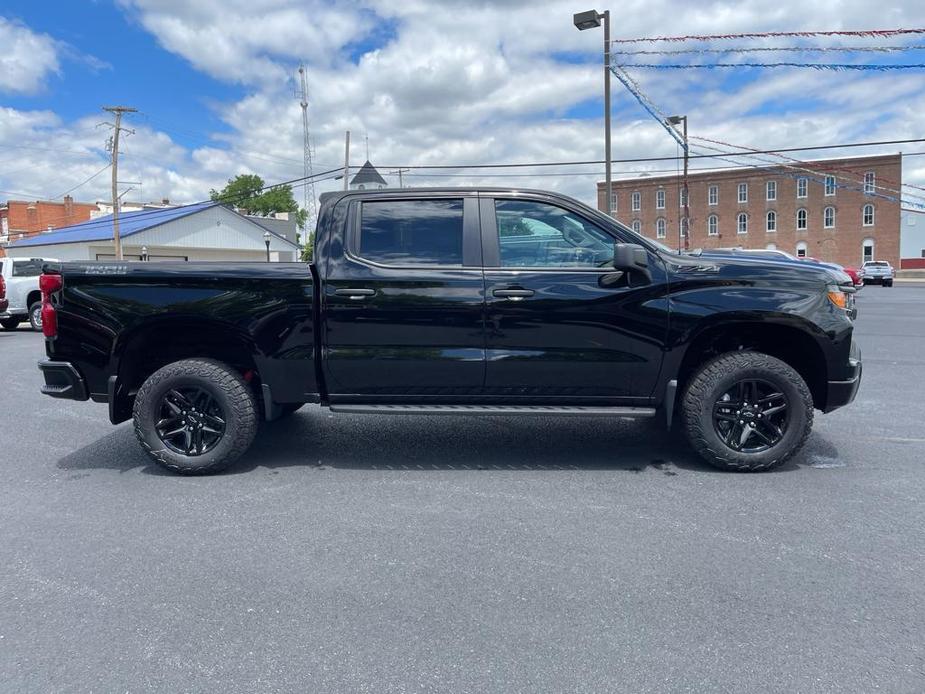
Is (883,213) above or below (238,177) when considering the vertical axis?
below

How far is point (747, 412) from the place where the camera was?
4.80 m

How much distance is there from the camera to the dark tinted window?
15.9 ft

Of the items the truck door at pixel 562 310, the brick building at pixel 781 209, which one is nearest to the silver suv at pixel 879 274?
the brick building at pixel 781 209

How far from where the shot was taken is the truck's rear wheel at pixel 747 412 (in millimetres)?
4703

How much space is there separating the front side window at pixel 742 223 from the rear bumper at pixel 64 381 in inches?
2808

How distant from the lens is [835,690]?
2.50 meters

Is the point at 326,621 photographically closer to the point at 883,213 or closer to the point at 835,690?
the point at 835,690

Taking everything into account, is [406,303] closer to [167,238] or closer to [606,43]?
[606,43]

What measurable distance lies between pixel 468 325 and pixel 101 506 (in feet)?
8.49

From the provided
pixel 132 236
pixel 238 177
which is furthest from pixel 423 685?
pixel 238 177

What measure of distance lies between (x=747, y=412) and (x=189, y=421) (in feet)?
12.6

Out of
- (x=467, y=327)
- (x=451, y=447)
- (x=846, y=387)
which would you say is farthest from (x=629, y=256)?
(x=451, y=447)

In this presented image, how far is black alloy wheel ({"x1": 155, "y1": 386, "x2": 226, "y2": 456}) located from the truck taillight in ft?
3.04

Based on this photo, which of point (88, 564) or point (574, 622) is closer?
point (574, 622)
